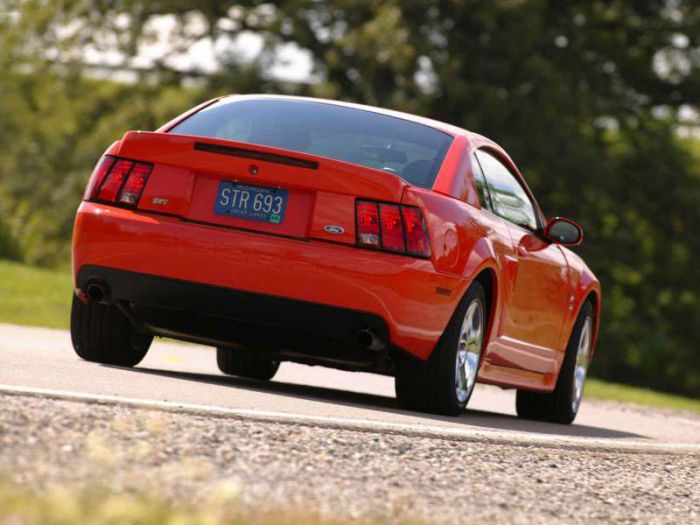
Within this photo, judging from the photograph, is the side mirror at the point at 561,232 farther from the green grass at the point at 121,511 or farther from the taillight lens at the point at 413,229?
the green grass at the point at 121,511

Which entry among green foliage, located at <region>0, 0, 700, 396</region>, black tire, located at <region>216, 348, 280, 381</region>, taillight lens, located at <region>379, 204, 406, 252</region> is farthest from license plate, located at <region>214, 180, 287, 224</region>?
green foliage, located at <region>0, 0, 700, 396</region>

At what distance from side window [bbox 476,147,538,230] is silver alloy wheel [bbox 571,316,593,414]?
3.70 feet

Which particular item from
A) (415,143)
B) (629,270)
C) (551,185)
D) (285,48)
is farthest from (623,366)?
(415,143)

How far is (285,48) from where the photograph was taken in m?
33.4

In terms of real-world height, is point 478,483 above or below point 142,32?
above

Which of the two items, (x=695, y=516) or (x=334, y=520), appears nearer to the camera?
(x=334, y=520)

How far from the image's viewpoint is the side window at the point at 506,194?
30.7 feet

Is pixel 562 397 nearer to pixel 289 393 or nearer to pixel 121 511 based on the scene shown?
pixel 289 393

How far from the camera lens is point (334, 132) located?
8742mm

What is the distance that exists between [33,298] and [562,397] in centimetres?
1065

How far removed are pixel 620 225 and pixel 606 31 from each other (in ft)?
14.1

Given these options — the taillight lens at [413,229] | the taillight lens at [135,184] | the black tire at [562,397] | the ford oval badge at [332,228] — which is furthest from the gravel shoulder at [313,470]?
→ the black tire at [562,397]

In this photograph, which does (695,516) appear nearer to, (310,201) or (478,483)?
(478,483)

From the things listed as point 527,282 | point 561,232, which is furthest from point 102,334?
point 561,232
